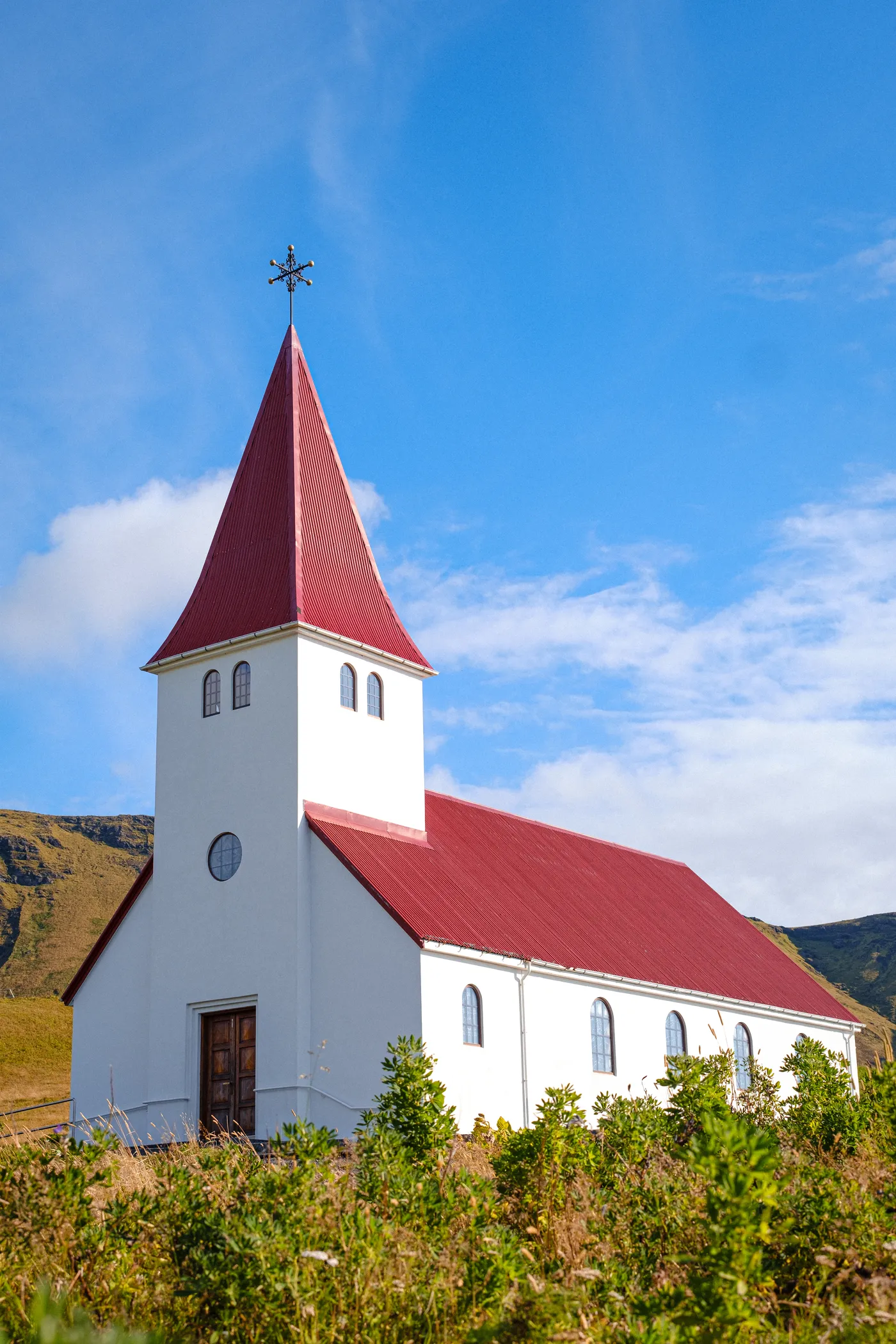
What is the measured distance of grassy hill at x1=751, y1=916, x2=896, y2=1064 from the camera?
6016 centimetres

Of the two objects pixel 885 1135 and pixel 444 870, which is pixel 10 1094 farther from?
pixel 885 1135

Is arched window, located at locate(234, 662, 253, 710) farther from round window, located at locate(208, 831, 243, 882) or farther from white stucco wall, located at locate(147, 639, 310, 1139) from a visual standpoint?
round window, located at locate(208, 831, 243, 882)

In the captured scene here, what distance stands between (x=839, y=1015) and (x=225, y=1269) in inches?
1206

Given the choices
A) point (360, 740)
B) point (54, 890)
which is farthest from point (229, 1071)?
point (54, 890)

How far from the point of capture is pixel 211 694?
25547mm

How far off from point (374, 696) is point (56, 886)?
279 ft

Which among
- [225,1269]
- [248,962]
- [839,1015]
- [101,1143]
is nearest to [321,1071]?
[248,962]

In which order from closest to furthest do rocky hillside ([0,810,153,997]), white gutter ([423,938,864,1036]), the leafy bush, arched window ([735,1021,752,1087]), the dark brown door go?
the leafy bush
white gutter ([423,938,864,1036])
the dark brown door
arched window ([735,1021,752,1087])
rocky hillside ([0,810,153,997])

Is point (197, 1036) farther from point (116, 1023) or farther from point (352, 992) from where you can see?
point (352, 992)

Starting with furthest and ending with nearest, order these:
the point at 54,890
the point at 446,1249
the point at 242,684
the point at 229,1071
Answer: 1. the point at 54,890
2. the point at 242,684
3. the point at 229,1071
4. the point at 446,1249

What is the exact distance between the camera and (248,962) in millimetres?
23375

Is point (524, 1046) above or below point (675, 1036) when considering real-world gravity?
below

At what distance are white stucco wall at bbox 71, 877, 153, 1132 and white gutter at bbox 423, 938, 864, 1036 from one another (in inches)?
255

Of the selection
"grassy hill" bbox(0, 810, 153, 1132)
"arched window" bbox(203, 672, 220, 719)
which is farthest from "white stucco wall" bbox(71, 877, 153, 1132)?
"grassy hill" bbox(0, 810, 153, 1132)
